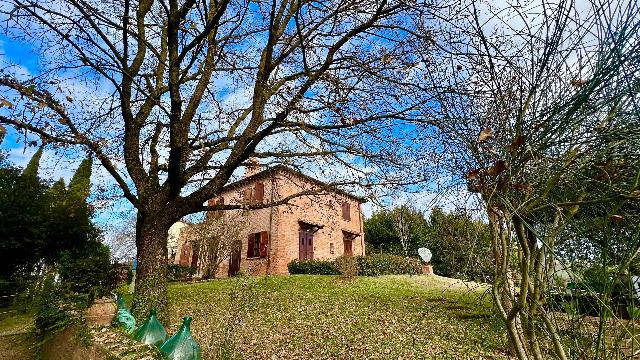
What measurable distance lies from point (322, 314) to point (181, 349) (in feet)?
21.5

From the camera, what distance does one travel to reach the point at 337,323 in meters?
8.41

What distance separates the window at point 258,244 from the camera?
67.0 feet

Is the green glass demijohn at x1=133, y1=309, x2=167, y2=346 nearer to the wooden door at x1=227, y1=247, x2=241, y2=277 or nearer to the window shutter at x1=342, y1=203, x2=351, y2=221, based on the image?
the wooden door at x1=227, y1=247, x2=241, y2=277

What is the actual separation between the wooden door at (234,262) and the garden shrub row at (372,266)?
13.7ft

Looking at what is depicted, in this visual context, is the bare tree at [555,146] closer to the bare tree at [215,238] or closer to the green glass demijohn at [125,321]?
the green glass demijohn at [125,321]

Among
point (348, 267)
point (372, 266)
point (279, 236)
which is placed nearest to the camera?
point (348, 267)

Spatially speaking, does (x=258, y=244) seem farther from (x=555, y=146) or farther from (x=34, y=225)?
(x=555, y=146)

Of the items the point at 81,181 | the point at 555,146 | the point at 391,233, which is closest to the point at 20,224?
the point at 81,181

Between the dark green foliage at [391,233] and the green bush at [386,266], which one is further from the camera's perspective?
the dark green foliage at [391,233]

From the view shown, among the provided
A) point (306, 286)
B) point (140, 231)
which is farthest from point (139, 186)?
point (306, 286)

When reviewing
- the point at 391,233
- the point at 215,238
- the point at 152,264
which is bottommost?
the point at 152,264

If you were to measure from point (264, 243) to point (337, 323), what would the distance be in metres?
12.7

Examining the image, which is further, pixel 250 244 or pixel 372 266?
pixel 250 244

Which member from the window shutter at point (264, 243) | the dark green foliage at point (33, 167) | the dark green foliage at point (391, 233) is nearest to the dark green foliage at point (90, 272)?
the dark green foliage at point (33, 167)
